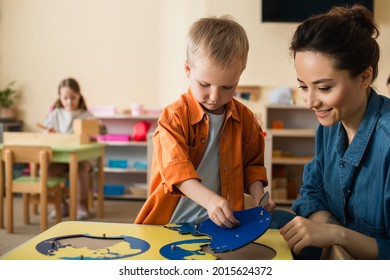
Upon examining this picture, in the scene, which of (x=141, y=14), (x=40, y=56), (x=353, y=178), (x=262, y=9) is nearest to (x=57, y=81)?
(x=40, y=56)

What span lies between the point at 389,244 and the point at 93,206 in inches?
101

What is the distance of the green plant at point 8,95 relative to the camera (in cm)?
359

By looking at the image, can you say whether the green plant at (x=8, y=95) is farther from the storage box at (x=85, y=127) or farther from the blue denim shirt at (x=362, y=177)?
the blue denim shirt at (x=362, y=177)

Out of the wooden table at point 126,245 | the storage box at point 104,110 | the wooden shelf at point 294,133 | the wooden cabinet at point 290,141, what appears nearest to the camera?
the wooden table at point 126,245

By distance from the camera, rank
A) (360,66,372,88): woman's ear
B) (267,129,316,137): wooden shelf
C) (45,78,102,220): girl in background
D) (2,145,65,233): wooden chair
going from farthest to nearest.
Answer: (267,129,316,137): wooden shelf
(45,78,102,220): girl in background
(2,145,65,233): wooden chair
(360,66,372,88): woman's ear

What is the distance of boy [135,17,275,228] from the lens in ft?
2.96

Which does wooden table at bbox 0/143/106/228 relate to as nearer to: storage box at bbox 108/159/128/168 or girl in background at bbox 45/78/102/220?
girl in background at bbox 45/78/102/220

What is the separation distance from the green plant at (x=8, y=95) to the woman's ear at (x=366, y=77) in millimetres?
3239

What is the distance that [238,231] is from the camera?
75cm

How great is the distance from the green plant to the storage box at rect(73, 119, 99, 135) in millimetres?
1253

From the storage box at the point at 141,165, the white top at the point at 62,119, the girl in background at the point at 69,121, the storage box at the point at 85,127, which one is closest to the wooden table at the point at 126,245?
the storage box at the point at 85,127

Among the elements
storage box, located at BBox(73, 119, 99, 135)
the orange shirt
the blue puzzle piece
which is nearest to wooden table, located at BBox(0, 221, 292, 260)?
the blue puzzle piece

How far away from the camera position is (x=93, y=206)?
10.3ft
